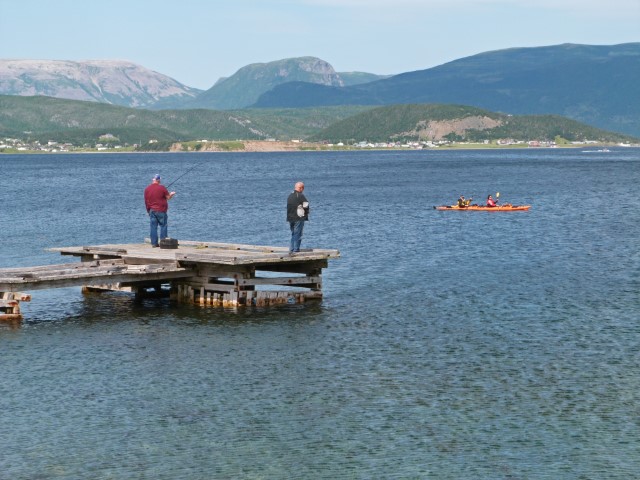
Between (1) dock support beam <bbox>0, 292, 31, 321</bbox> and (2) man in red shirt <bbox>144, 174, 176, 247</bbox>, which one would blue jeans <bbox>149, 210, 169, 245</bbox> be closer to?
(2) man in red shirt <bbox>144, 174, 176, 247</bbox>

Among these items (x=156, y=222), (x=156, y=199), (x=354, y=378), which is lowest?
(x=354, y=378)

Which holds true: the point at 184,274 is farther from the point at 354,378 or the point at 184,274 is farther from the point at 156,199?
the point at 354,378

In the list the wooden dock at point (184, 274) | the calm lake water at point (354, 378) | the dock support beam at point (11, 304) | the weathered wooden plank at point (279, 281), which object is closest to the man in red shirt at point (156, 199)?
the wooden dock at point (184, 274)

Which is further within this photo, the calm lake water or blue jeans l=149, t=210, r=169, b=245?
blue jeans l=149, t=210, r=169, b=245

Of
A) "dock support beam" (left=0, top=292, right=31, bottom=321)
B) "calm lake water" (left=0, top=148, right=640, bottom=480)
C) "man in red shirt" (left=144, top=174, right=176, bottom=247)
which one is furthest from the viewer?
"man in red shirt" (left=144, top=174, right=176, bottom=247)

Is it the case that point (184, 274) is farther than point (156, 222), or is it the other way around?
point (156, 222)

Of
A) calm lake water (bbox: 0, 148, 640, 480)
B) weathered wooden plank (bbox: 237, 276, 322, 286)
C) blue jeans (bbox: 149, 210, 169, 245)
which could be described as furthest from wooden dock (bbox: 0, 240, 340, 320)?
calm lake water (bbox: 0, 148, 640, 480)

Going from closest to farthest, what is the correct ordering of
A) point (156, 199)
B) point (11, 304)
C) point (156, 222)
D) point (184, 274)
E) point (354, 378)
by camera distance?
point (354, 378), point (11, 304), point (184, 274), point (156, 199), point (156, 222)

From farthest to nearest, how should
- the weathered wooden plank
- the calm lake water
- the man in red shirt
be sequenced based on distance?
the man in red shirt
the weathered wooden plank
the calm lake water

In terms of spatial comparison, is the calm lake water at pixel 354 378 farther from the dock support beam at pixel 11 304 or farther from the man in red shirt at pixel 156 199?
the man in red shirt at pixel 156 199

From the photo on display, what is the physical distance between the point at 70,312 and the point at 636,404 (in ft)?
64.6

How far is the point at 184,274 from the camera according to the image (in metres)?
37.1

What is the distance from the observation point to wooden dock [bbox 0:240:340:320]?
112 ft

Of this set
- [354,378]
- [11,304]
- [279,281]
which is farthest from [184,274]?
[354,378]
